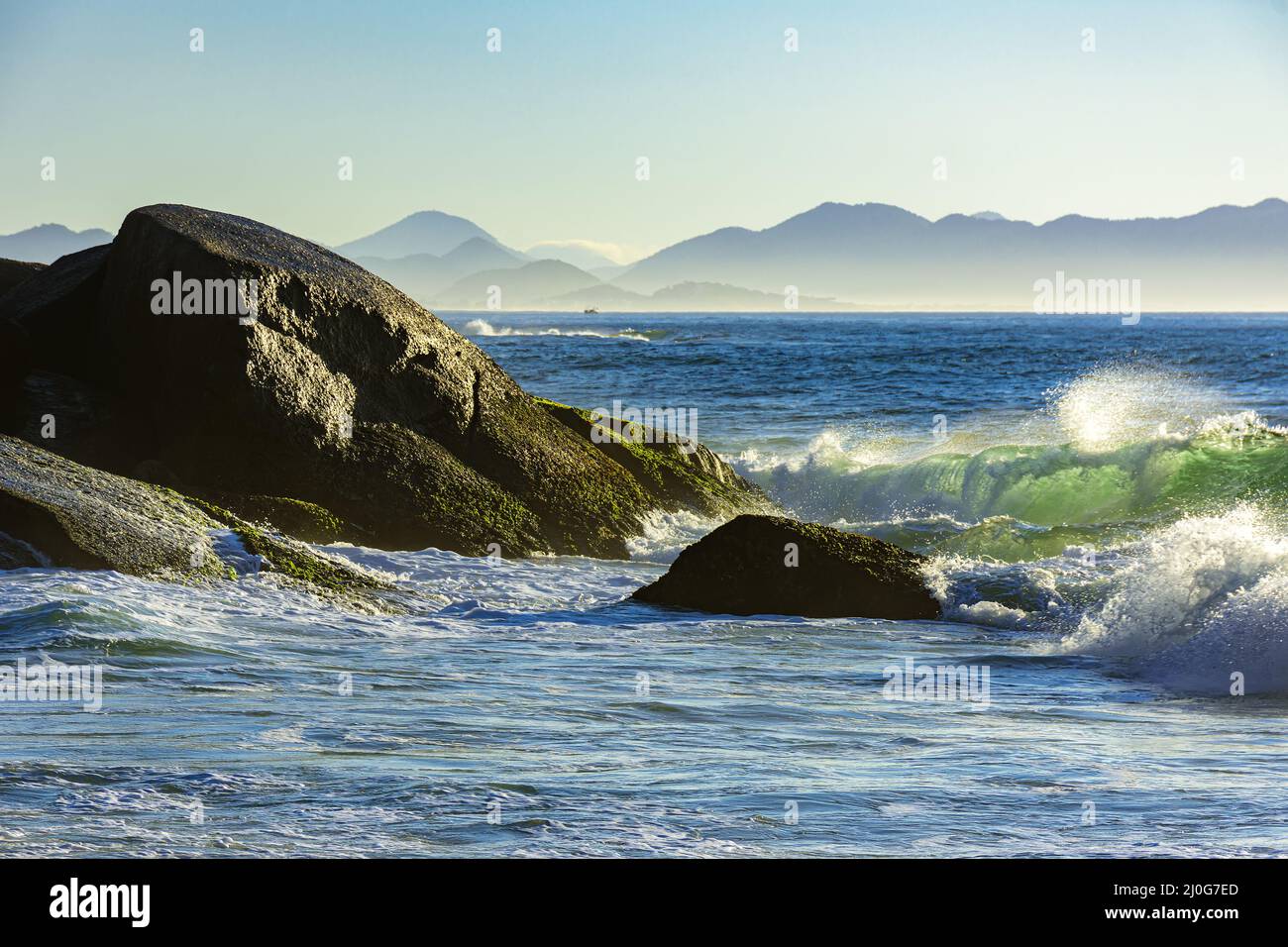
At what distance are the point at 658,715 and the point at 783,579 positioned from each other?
370 cm

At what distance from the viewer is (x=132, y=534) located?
9.54 m

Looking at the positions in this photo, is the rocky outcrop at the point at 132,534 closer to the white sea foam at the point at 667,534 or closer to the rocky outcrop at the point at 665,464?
the white sea foam at the point at 667,534

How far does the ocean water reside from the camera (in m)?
4.90

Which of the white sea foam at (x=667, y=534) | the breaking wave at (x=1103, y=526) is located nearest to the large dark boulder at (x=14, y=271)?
the white sea foam at (x=667, y=534)

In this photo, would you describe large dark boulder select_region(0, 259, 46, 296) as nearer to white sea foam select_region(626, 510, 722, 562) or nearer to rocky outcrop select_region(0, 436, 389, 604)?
rocky outcrop select_region(0, 436, 389, 604)

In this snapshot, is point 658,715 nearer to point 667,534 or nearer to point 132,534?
point 132,534

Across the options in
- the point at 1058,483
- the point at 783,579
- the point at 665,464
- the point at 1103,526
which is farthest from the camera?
the point at 1058,483

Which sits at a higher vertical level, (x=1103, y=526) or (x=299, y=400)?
(x=299, y=400)

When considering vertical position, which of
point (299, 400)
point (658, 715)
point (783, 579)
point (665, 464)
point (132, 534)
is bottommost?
point (658, 715)

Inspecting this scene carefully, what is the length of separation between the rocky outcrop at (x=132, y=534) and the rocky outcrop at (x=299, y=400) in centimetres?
141

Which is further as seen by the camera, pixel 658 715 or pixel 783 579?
pixel 783 579

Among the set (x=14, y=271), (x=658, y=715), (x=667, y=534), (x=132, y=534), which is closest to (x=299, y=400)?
(x=132, y=534)

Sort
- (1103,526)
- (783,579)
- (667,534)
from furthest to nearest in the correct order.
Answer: (1103,526), (667,534), (783,579)
